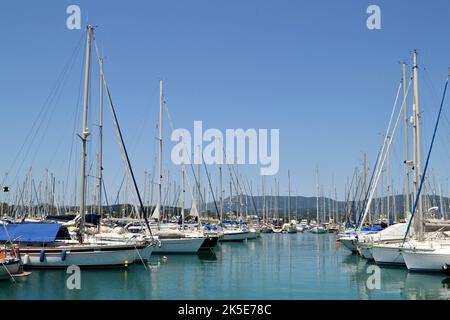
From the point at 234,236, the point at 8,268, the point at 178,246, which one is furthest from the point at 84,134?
the point at 234,236

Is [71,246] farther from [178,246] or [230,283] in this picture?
[178,246]

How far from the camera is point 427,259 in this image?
103 ft

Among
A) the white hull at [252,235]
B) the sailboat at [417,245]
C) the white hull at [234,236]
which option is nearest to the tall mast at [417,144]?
the sailboat at [417,245]

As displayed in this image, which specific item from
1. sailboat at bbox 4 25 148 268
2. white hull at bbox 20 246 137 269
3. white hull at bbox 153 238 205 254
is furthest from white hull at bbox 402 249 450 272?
white hull at bbox 153 238 205 254

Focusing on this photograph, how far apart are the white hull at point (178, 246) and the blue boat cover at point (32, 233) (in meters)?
13.6

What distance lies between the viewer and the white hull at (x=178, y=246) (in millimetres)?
46719

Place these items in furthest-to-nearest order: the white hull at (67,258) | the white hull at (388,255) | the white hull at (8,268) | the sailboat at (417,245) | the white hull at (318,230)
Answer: the white hull at (318,230) < the white hull at (388,255) < the white hull at (67,258) < the sailboat at (417,245) < the white hull at (8,268)

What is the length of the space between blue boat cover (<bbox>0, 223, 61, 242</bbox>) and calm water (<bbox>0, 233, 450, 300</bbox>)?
253cm

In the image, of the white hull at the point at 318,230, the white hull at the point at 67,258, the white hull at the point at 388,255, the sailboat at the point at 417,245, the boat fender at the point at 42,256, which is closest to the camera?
the sailboat at the point at 417,245

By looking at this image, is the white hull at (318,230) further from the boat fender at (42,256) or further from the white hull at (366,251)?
the boat fender at (42,256)
